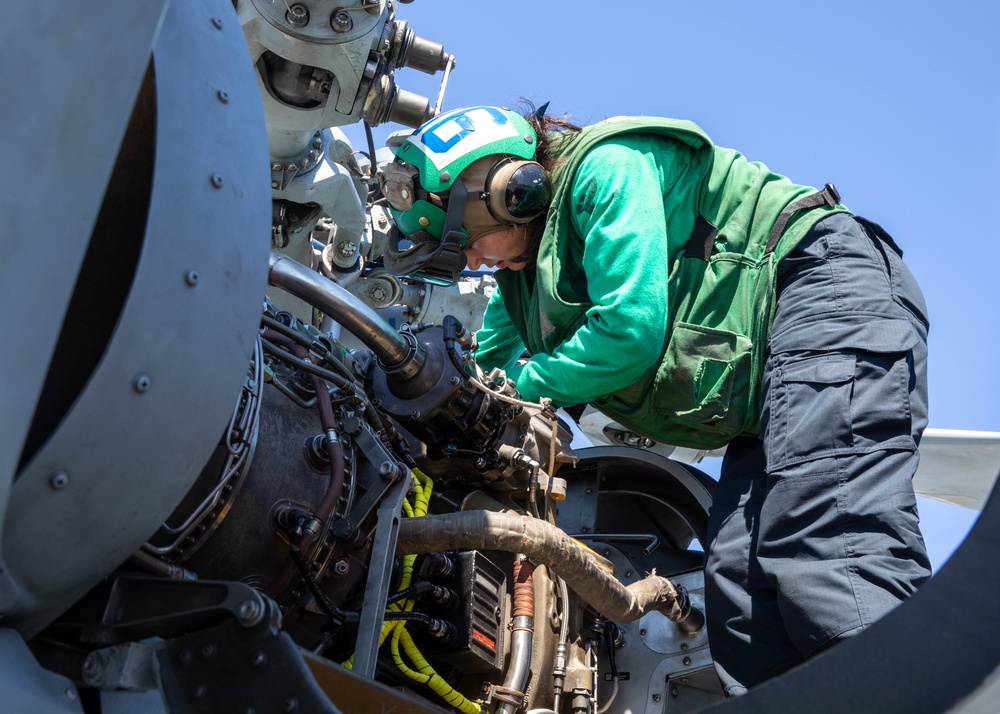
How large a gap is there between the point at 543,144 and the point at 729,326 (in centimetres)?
96

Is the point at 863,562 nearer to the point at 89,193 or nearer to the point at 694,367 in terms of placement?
the point at 694,367

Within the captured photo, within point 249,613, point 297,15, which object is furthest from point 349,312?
point 297,15

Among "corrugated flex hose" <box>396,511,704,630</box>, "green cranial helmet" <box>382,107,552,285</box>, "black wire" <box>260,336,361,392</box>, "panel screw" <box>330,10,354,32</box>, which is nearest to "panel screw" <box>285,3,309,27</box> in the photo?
"panel screw" <box>330,10,354,32</box>

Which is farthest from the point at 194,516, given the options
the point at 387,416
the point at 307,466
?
the point at 387,416

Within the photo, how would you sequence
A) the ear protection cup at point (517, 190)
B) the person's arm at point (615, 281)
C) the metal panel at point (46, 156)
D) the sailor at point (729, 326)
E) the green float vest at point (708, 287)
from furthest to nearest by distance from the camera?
the ear protection cup at point (517, 190), the green float vest at point (708, 287), the person's arm at point (615, 281), the sailor at point (729, 326), the metal panel at point (46, 156)

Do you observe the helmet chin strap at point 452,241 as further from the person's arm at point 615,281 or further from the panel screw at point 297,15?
the panel screw at point 297,15

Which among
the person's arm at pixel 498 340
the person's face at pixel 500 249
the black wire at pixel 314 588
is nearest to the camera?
the black wire at pixel 314 588

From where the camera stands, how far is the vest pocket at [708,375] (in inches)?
125

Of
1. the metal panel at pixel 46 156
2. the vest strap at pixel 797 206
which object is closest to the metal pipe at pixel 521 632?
the vest strap at pixel 797 206

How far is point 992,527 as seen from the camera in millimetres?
1447

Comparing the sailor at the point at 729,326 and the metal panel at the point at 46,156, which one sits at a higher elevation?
the metal panel at the point at 46,156

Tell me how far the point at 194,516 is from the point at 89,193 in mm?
1022

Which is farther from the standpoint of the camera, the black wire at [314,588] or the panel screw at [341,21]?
the panel screw at [341,21]

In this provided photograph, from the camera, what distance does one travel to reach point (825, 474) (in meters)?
2.78
